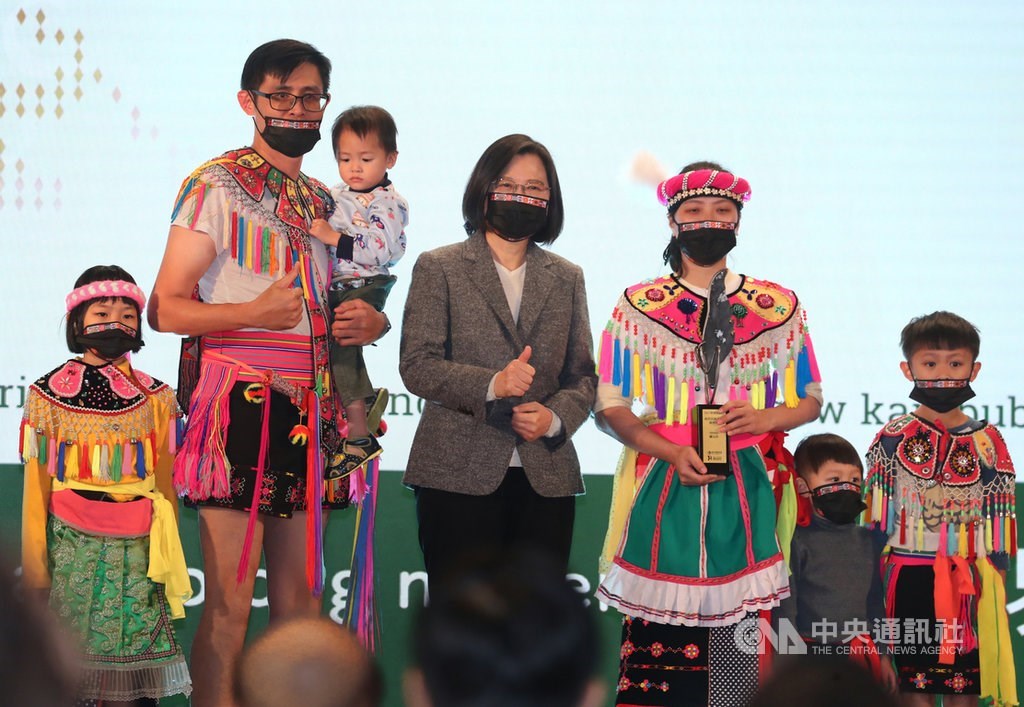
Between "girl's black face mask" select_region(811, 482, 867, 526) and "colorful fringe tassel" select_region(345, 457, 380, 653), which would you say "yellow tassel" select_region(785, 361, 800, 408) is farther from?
"colorful fringe tassel" select_region(345, 457, 380, 653)

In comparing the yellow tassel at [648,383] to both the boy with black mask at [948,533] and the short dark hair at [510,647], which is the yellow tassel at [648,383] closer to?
the boy with black mask at [948,533]

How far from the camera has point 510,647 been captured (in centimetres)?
133

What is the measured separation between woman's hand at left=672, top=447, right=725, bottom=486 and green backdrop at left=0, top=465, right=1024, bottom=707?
3.87ft

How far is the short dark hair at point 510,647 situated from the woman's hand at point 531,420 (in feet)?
5.66

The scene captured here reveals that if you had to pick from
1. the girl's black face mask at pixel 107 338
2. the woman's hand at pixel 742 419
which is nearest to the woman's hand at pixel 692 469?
the woman's hand at pixel 742 419

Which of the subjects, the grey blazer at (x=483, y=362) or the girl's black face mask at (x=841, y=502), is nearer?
the grey blazer at (x=483, y=362)

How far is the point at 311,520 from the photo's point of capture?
298 cm

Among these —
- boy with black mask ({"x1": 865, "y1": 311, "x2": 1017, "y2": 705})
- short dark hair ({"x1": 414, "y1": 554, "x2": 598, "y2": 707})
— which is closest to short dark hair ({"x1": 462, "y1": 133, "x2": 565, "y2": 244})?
boy with black mask ({"x1": 865, "y1": 311, "x2": 1017, "y2": 705})

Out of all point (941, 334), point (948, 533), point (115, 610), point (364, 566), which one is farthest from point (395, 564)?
point (941, 334)

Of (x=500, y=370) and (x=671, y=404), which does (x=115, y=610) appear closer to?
(x=500, y=370)

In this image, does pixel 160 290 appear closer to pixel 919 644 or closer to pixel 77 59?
pixel 77 59

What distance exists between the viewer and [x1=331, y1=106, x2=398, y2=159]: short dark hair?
132 inches

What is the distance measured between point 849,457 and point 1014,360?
1.02 metres

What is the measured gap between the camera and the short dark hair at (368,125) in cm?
336
